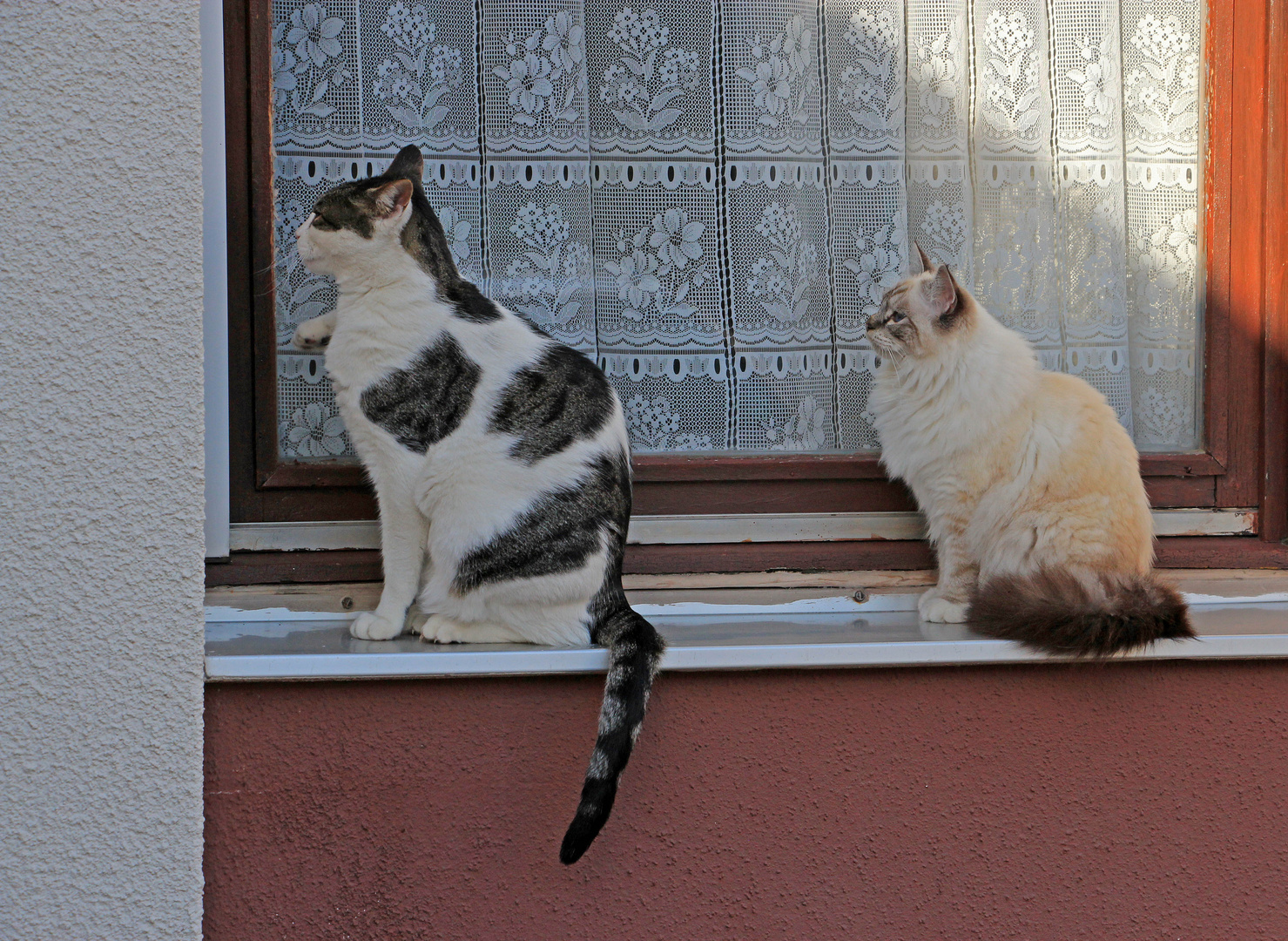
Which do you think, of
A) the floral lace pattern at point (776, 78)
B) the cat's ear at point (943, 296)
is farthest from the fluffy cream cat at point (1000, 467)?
the floral lace pattern at point (776, 78)

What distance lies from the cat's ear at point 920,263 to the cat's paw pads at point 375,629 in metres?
1.29

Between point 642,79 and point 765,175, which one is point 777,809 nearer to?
point 765,175

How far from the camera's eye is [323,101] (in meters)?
1.98

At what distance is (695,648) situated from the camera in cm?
154

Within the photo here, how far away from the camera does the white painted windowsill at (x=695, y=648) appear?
1486 millimetres

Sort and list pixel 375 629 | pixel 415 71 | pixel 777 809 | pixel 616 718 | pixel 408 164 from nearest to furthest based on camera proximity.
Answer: pixel 616 718, pixel 777 809, pixel 375 629, pixel 408 164, pixel 415 71

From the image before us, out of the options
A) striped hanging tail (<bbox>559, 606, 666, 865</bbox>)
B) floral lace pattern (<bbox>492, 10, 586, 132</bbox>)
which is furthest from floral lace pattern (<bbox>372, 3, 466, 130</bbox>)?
striped hanging tail (<bbox>559, 606, 666, 865</bbox>)

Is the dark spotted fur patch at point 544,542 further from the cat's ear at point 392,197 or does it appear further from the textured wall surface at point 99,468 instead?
the cat's ear at point 392,197

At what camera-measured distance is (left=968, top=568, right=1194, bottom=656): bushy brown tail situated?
5.15ft

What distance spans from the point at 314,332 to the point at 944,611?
138cm

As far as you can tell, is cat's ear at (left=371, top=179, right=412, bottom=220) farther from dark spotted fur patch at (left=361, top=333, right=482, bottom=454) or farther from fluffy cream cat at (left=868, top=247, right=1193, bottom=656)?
fluffy cream cat at (left=868, top=247, right=1193, bottom=656)

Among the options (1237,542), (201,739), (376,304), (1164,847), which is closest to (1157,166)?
(1237,542)

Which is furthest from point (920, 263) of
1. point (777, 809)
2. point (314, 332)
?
point (314, 332)

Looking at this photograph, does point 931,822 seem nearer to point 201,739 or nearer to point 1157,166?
point 201,739
